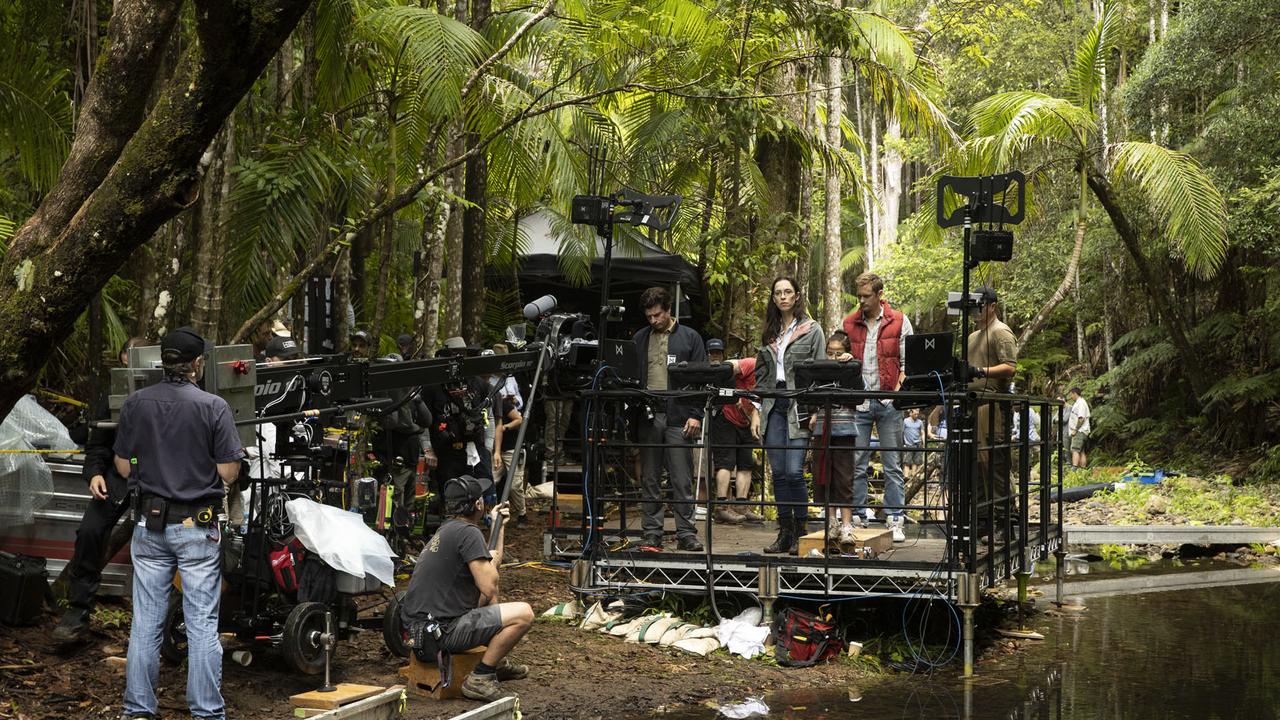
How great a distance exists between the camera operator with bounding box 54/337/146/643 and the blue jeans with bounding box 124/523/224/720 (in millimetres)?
1136

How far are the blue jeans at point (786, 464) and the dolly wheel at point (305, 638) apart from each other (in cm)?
356

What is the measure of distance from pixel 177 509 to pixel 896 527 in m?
5.93

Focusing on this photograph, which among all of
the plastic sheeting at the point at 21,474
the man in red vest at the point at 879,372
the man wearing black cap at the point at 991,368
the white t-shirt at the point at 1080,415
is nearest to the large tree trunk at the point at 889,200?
the white t-shirt at the point at 1080,415

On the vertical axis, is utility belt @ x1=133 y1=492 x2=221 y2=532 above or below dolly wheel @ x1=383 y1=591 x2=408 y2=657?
above

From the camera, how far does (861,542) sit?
8789 mm

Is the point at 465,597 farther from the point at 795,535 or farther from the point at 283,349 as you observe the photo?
the point at 795,535

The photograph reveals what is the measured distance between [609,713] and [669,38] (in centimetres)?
845

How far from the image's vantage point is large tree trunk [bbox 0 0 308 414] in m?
5.11

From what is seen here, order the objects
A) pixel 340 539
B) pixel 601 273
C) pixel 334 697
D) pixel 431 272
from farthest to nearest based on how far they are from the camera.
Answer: pixel 601 273, pixel 431 272, pixel 340 539, pixel 334 697

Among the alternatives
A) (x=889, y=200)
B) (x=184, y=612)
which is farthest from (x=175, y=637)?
(x=889, y=200)

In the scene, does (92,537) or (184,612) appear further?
(92,537)

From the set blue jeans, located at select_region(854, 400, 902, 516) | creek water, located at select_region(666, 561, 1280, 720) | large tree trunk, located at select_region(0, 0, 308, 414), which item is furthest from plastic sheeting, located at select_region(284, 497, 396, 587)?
blue jeans, located at select_region(854, 400, 902, 516)

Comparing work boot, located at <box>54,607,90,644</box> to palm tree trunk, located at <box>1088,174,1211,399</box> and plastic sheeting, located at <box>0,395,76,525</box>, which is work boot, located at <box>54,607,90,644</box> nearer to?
plastic sheeting, located at <box>0,395,76,525</box>

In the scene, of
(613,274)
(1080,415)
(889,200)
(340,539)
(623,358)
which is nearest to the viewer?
(340,539)
